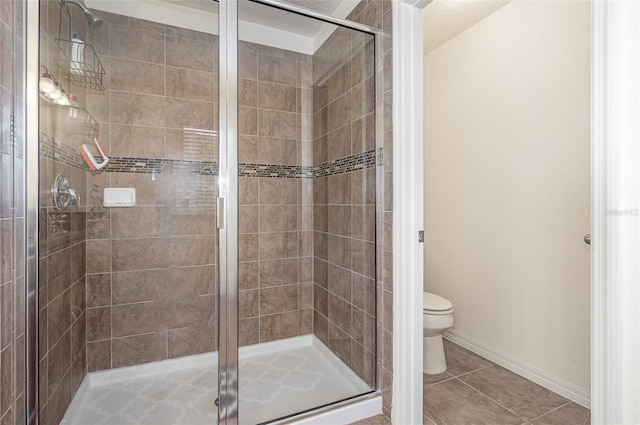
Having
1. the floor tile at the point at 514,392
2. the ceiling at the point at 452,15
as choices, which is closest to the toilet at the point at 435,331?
the floor tile at the point at 514,392

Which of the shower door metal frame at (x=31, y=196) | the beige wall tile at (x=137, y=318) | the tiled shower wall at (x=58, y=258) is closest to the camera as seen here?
the shower door metal frame at (x=31, y=196)

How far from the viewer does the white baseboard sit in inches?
71.2

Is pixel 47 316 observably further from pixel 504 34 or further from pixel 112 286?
pixel 504 34

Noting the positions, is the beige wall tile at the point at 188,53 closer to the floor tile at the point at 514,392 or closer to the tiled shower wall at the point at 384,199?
the tiled shower wall at the point at 384,199

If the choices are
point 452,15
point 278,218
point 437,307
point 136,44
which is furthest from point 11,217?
point 452,15

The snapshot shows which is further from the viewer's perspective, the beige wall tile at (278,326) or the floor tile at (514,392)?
the beige wall tile at (278,326)

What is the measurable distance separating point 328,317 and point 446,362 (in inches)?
35.6

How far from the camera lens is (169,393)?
177 centimetres

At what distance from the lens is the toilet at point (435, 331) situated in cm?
211

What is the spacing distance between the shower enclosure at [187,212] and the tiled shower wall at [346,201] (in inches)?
0.5

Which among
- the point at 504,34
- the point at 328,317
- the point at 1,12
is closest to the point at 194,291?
the point at 328,317

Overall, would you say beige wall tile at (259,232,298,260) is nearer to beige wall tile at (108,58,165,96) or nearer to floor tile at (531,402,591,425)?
beige wall tile at (108,58,165,96)

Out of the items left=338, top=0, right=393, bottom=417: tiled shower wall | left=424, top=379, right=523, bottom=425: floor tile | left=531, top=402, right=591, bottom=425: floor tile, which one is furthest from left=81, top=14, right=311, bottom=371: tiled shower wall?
left=531, top=402, right=591, bottom=425: floor tile

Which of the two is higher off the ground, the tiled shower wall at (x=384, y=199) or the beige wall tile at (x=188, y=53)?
the beige wall tile at (x=188, y=53)
